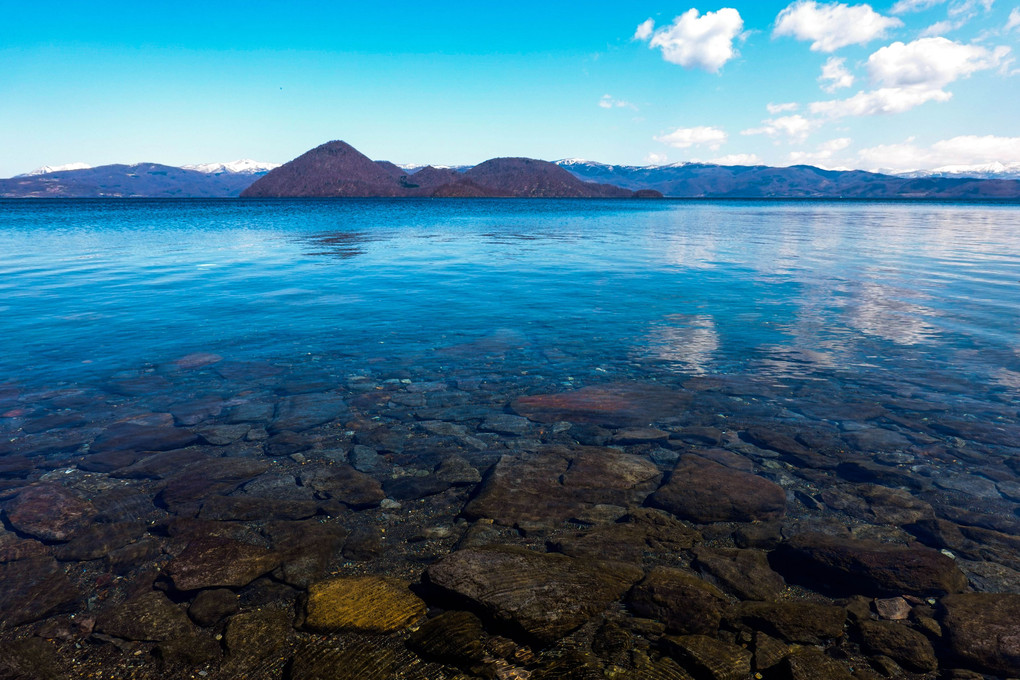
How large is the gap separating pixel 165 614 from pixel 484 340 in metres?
10.7

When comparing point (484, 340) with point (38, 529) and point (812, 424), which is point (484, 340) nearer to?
point (812, 424)

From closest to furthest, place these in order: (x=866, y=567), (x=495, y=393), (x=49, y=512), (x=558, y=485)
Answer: (x=866, y=567) → (x=49, y=512) → (x=558, y=485) → (x=495, y=393)

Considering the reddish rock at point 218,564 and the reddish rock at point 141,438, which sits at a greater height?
the reddish rock at point 141,438

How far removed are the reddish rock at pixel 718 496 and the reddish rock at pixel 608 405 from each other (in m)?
2.02

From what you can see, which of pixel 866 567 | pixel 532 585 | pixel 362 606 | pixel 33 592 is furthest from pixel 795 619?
pixel 33 592

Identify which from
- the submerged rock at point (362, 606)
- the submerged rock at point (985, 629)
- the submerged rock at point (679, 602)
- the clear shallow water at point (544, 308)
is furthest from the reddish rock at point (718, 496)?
the clear shallow water at point (544, 308)

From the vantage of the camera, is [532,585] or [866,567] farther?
[866,567]

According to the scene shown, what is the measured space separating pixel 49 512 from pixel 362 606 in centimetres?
473

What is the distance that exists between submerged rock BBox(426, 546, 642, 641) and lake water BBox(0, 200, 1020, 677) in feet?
2.36

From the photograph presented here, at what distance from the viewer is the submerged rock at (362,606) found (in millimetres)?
4953

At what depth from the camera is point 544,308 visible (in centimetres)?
1945

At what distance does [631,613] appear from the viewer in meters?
5.20

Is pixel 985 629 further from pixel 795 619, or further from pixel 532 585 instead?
pixel 532 585

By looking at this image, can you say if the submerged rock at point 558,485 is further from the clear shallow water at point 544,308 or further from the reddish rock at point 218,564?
the clear shallow water at point 544,308
